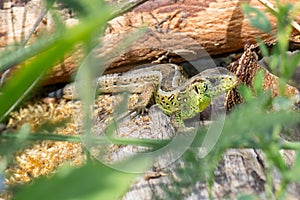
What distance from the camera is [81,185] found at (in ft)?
0.93

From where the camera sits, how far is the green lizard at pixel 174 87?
2.45 m

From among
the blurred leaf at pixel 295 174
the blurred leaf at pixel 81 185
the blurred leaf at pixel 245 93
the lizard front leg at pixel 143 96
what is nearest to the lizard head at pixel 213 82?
the lizard front leg at pixel 143 96

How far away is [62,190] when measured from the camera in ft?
0.95

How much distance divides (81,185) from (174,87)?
2.70 metres

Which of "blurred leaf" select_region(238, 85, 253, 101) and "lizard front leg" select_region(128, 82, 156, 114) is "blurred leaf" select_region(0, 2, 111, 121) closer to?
"blurred leaf" select_region(238, 85, 253, 101)

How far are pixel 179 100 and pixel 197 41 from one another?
1.47ft

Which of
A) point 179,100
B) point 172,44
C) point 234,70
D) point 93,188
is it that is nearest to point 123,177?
point 93,188

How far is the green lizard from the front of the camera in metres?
2.45

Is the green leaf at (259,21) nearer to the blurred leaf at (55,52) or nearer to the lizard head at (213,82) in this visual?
the blurred leaf at (55,52)

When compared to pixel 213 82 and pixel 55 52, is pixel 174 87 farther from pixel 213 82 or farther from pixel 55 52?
pixel 55 52

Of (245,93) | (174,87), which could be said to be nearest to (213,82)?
(174,87)

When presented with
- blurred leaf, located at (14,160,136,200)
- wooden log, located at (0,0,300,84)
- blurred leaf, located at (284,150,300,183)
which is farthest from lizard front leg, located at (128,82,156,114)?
blurred leaf, located at (14,160,136,200)

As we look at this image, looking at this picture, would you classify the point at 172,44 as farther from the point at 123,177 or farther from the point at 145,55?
the point at 123,177

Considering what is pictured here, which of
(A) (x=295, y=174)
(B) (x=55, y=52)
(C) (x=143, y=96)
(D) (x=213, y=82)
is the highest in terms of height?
(B) (x=55, y=52)
